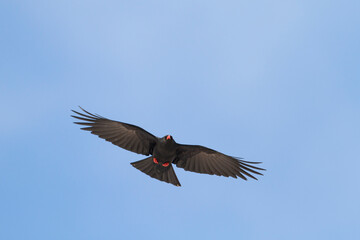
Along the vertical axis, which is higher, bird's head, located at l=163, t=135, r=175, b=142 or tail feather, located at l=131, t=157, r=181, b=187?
bird's head, located at l=163, t=135, r=175, b=142

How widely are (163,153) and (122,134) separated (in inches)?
67.0

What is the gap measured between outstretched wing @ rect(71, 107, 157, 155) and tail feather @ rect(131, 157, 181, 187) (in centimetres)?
47

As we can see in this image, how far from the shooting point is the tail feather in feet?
56.3

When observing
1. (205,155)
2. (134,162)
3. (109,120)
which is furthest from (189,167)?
(109,120)

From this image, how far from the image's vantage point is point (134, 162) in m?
17.1

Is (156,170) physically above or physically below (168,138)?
below

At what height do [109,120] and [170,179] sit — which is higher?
[109,120]

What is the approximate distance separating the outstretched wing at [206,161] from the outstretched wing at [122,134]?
1.19 meters

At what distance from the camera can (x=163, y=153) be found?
1712cm

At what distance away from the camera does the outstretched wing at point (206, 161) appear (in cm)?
1764

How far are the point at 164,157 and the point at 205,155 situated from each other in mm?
1640

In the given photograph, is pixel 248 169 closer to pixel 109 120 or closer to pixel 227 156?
pixel 227 156

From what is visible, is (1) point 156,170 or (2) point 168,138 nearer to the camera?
(2) point 168,138

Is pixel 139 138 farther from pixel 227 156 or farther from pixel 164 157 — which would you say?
pixel 227 156
